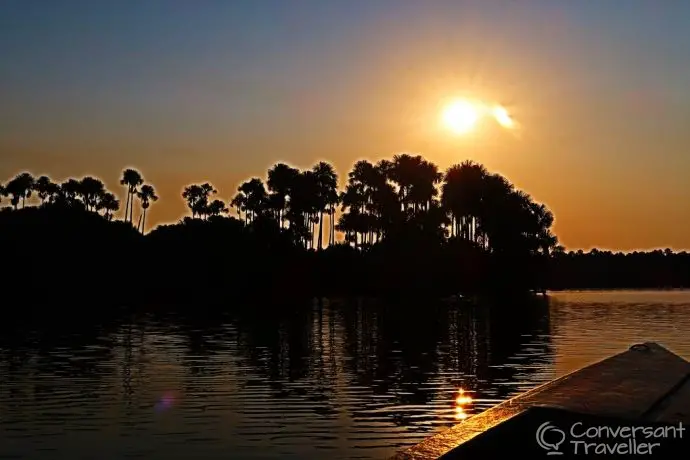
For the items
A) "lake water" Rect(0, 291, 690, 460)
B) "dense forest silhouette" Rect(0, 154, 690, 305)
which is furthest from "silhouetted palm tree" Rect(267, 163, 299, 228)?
"lake water" Rect(0, 291, 690, 460)

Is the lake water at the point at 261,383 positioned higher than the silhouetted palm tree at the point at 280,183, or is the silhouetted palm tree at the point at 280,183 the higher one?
the silhouetted palm tree at the point at 280,183

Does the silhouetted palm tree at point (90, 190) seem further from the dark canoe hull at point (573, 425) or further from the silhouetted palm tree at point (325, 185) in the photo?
the dark canoe hull at point (573, 425)

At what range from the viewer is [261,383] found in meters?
20.4

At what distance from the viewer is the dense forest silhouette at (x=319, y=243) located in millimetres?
87000

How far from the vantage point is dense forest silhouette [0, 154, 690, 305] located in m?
87.0

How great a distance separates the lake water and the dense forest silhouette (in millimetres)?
46306

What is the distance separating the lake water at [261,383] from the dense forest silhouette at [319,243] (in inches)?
1823

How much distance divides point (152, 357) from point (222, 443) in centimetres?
1410

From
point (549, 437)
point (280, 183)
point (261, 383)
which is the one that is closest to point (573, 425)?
point (549, 437)

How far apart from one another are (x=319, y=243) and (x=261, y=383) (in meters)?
90.5

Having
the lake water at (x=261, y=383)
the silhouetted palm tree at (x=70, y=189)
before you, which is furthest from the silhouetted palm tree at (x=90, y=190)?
the lake water at (x=261, y=383)

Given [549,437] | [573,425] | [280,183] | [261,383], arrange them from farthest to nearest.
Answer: [280,183], [261,383], [573,425], [549,437]

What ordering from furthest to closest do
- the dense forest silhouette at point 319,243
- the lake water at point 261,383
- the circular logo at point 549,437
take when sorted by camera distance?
the dense forest silhouette at point 319,243
the lake water at point 261,383
the circular logo at point 549,437

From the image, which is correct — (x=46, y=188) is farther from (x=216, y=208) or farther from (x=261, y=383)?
(x=261, y=383)
